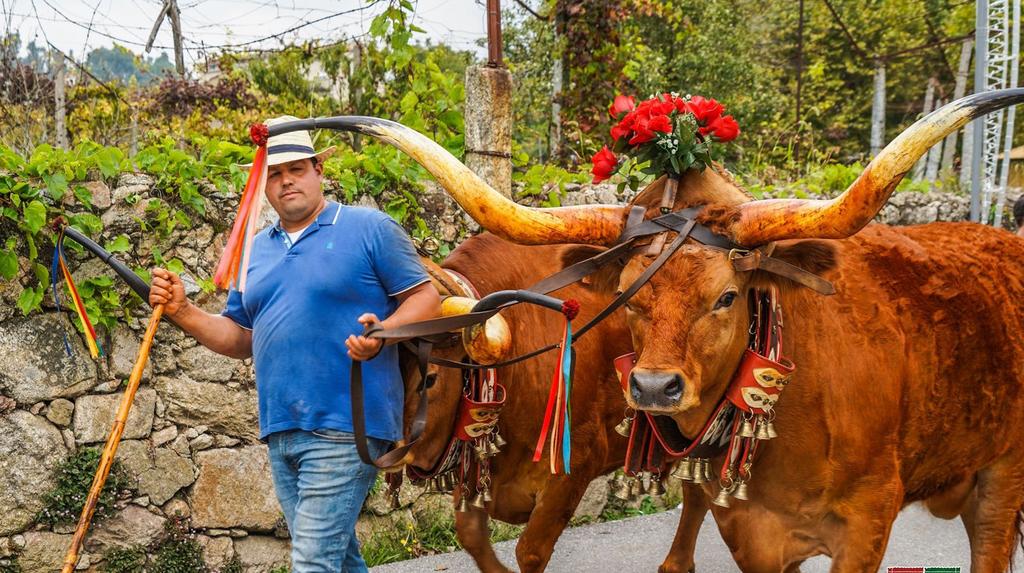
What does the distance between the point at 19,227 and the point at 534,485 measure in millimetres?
2729

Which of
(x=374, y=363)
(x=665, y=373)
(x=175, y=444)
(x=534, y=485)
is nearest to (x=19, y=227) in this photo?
(x=175, y=444)

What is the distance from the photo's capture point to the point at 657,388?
3.05 meters

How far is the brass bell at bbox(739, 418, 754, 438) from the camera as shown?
340 centimetres

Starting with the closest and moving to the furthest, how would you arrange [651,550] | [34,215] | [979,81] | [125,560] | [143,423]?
[34,215]
[125,560]
[143,423]
[651,550]
[979,81]

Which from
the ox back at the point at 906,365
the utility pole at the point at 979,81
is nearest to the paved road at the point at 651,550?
the ox back at the point at 906,365

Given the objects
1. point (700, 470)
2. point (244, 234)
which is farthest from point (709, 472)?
point (244, 234)

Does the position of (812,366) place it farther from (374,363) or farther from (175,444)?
(175,444)

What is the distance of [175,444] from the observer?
5168 mm

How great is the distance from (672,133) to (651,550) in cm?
316

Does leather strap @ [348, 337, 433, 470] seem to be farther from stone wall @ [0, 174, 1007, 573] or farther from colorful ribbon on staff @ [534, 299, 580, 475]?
stone wall @ [0, 174, 1007, 573]

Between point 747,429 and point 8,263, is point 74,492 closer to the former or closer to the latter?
point 8,263

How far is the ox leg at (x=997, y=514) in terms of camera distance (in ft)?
14.5

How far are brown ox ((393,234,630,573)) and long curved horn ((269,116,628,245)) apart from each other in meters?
0.44

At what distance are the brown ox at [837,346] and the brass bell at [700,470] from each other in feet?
0.44
